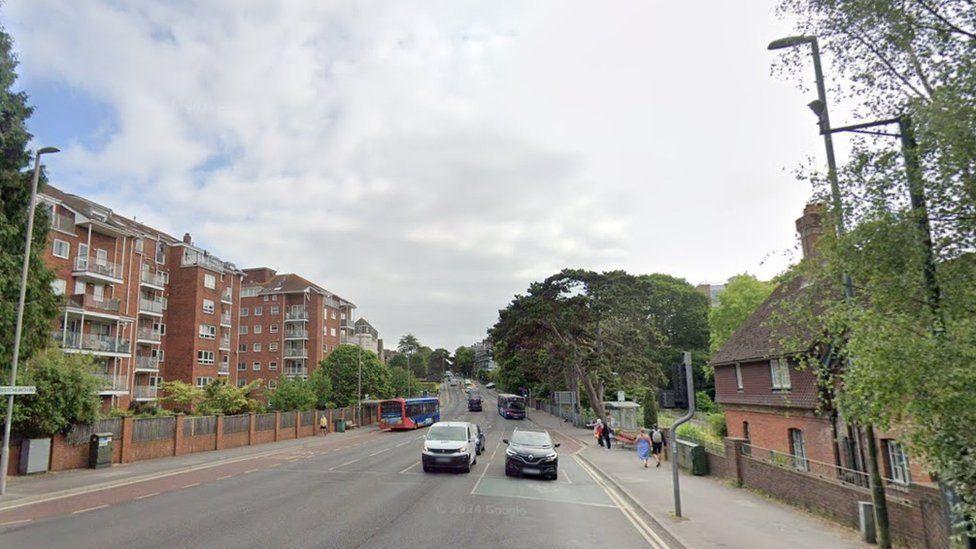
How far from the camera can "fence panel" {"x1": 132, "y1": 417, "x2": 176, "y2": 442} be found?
2352 cm

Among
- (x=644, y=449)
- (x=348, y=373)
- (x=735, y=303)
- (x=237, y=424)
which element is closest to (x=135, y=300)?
(x=237, y=424)

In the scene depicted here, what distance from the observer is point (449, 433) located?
20234mm

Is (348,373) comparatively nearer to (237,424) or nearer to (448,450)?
(237,424)

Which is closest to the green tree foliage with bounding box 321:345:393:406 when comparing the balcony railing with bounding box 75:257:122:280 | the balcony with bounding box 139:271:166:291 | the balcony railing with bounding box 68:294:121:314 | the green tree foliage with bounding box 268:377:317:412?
the green tree foliage with bounding box 268:377:317:412

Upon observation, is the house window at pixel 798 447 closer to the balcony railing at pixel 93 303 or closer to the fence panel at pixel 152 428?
the fence panel at pixel 152 428

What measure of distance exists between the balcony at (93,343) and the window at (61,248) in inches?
191

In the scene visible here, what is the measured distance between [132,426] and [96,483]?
6.86 meters

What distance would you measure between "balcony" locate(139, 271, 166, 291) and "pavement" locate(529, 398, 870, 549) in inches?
1537

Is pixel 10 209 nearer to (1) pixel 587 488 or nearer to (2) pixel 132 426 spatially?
(2) pixel 132 426

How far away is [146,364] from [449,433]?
32.6 meters

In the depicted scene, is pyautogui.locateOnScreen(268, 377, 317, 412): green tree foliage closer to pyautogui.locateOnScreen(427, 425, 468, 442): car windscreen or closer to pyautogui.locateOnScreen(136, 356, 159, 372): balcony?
pyautogui.locateOnScreen(136, 356, 159, 372): balcony

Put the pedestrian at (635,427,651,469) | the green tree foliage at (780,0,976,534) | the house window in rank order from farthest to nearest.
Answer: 1. the pedestrian at (635,427,651,469)
2. the house window
3. the green tree foliage at (780,0,976,534)

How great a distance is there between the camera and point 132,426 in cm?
2314

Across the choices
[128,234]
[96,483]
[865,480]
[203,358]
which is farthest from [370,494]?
[203,358]
